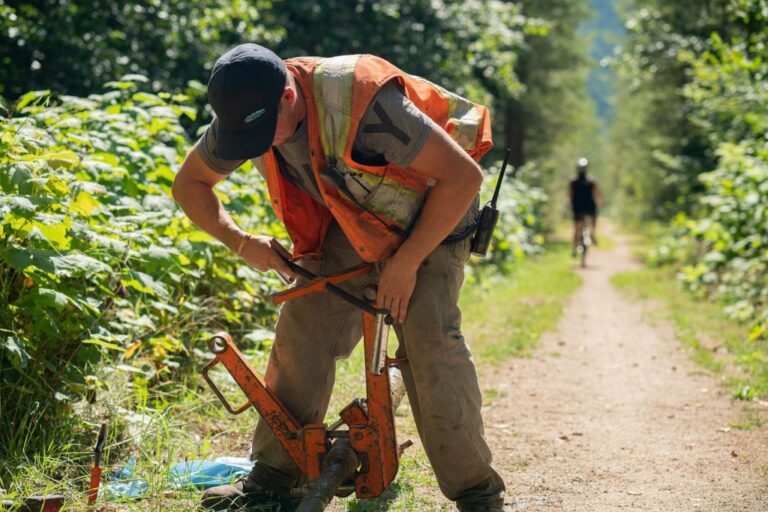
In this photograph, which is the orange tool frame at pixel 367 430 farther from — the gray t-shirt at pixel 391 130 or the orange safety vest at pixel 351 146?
the gray t-shirt at pixel 391 130

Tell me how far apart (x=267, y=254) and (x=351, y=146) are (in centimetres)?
75


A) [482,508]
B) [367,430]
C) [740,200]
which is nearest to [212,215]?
[367,430]

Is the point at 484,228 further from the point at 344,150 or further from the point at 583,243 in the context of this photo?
the point at 583,243

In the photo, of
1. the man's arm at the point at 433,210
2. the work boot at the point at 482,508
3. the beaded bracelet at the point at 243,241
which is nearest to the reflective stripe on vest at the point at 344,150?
the man's arm at the point at 433,210

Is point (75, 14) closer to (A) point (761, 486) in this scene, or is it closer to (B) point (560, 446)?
(B) point (560, 446)

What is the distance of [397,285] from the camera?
128 inches

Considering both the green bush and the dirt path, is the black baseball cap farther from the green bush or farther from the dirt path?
the green bush

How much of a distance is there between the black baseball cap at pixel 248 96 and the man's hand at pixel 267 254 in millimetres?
615

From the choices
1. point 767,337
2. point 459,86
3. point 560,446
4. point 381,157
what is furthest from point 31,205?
point 459,86

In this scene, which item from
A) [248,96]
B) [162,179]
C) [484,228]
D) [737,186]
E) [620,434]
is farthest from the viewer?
[737,186]

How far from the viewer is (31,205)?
Answer: 12.0 feet

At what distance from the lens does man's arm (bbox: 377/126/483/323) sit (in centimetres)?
299

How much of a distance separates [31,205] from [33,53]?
7.40m

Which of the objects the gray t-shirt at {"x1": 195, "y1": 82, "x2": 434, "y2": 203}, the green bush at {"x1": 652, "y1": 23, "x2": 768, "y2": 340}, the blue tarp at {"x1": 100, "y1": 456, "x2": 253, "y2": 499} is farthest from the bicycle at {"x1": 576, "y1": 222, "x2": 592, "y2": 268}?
the gray t-shirt at {"x1": 195, "y1": 82, "x2": 434, "y2": 203}
